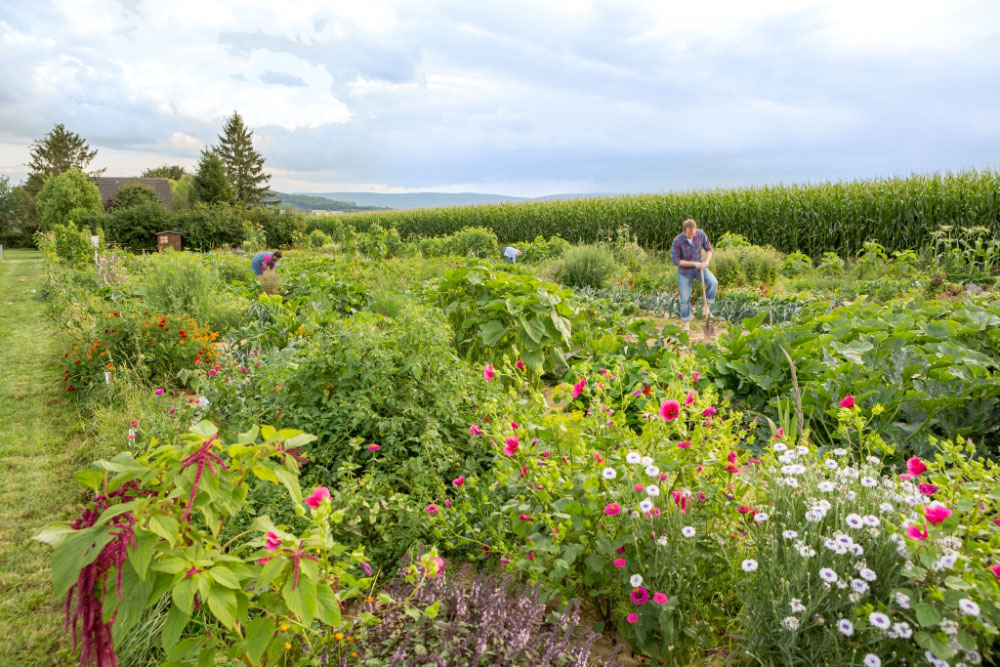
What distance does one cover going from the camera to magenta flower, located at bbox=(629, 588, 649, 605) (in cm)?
179

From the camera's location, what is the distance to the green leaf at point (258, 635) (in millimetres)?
1419

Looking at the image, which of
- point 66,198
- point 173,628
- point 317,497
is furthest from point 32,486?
point 66,198

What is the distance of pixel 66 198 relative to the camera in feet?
114

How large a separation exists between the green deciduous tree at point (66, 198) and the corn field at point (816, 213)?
31.2 m

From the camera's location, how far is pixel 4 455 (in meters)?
4.50

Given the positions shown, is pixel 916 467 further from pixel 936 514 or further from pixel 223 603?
pixel 223 603

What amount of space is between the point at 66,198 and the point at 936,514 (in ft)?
145

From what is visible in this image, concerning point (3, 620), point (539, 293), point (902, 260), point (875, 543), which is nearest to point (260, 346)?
point (539, 293)

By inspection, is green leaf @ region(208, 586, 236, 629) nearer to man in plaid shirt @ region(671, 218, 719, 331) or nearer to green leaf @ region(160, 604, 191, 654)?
green leaf @ region(160, 604, 191, 654)

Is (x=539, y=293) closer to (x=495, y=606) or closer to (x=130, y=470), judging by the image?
(x=495, y=606)

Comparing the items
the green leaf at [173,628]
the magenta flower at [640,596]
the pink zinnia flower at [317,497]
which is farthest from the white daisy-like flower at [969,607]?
the green leaf at [173,628]

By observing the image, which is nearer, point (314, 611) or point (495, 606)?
point (314, 611)

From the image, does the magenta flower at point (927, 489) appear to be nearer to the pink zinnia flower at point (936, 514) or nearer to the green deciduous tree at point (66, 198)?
the pink zinnia flower at point (936, 514)

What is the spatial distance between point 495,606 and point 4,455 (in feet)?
15.5
